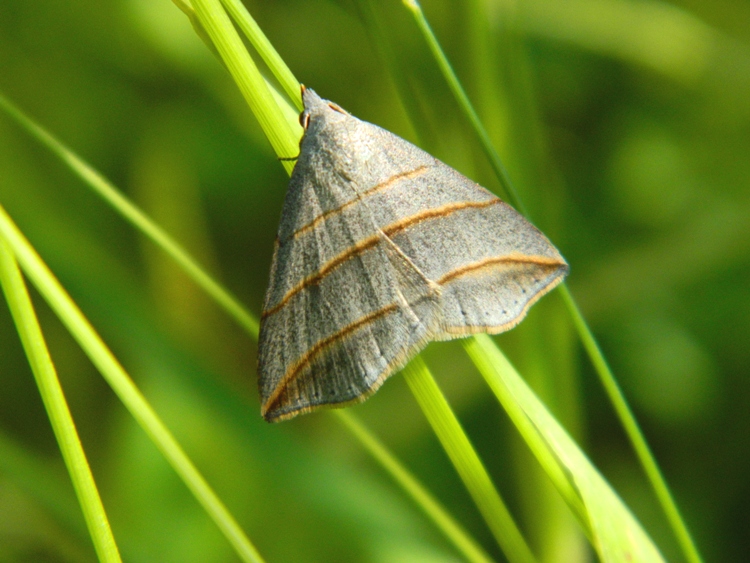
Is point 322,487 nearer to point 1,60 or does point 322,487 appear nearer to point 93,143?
point 93,143

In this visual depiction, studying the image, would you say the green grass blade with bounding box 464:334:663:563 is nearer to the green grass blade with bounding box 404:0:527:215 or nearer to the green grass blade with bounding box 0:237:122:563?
the green grass blade with bounding box 404:0:527:215

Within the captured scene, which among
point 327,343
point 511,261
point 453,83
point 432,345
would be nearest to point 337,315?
point 327,343

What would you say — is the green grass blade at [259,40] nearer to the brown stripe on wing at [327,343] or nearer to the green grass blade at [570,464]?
the brown stripe on wing at [327,343]

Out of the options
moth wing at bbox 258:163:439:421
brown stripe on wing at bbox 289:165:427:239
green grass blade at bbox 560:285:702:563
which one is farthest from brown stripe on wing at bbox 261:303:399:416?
green grass blade at bbox 560:285:702:563

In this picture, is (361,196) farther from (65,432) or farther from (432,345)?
(432,345)

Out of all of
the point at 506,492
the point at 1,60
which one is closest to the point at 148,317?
the point at 1,60

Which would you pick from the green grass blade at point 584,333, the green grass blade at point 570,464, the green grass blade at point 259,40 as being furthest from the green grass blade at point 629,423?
the green grass blade at point 259,40
